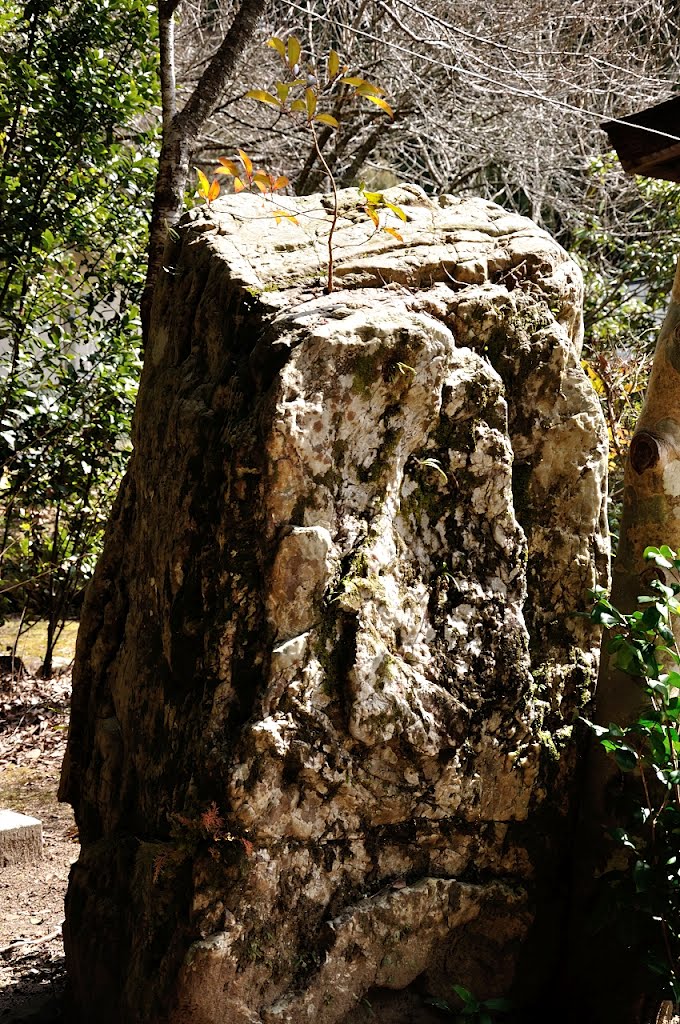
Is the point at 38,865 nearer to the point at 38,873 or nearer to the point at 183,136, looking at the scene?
the point at 38,873

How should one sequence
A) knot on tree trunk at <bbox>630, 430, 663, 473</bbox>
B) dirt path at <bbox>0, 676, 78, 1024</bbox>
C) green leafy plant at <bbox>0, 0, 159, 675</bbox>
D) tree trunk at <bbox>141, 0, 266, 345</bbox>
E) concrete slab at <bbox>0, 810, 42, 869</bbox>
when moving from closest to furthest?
knot on tree trunk at <bbox>630, 430, 663, 473</bbox> < dirt path at <bbox>0, 676, 78, 1024</bbox> < concrete slab at <bbox>0, 810, 42, 869</bbox> < tree trunk at <bbox>141, 0, 266, 345</bbox> < green leafy plant at <bbox>0, 0, 159, 675</bbox>

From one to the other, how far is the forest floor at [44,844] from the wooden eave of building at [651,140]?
3.10m

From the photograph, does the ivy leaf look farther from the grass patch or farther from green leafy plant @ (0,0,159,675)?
the grass patch

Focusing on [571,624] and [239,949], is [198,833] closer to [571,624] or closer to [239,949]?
[239,949]

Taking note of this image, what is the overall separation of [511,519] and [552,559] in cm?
21

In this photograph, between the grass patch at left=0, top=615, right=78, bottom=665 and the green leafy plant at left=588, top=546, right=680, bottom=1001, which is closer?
the green leafy plant at left=588, top=546, right=680, bottom=1001

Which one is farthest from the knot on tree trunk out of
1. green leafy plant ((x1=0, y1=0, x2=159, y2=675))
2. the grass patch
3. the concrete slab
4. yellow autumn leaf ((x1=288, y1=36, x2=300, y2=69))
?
the grass patch

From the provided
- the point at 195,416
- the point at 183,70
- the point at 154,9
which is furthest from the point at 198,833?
the point at 183,70

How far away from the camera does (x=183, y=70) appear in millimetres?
6906

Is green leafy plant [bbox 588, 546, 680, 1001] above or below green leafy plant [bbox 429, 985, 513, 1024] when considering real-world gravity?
above

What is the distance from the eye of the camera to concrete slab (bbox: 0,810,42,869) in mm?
4066

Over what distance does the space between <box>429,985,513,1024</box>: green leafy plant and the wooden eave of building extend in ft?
7.79

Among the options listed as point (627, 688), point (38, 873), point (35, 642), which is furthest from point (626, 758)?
point (35, 642)

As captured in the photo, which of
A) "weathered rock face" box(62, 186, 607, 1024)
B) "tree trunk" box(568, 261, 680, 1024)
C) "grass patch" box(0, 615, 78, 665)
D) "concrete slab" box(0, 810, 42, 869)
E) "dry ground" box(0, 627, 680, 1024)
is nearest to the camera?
"weathered rock face" box(62, 186, 607, 1024)
